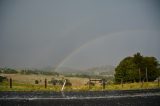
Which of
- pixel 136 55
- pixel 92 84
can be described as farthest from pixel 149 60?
pixel 92 84

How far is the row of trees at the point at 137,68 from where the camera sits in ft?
338

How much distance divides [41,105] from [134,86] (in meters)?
47.1

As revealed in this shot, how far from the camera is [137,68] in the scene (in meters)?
106

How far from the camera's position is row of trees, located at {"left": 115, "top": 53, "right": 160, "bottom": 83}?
4053 inches

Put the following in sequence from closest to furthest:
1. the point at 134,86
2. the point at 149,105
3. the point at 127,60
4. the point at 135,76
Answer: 1. the point at 149,105
2. the point at 134,86
3. the point at 135,76
4. the point at 127,60

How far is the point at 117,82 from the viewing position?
10075cm

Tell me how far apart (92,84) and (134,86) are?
1070 centimetres

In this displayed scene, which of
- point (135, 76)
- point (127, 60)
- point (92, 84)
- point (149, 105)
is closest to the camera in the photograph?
point (149, 105)

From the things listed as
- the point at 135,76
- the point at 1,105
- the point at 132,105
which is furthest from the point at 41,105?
the point at 135,76

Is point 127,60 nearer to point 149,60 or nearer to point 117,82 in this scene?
point 149,60

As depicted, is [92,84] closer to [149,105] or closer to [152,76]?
[152,76]

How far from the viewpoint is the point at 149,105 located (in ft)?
94.6

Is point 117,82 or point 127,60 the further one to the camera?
point 127,60

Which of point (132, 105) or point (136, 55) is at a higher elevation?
point (136, 55)
